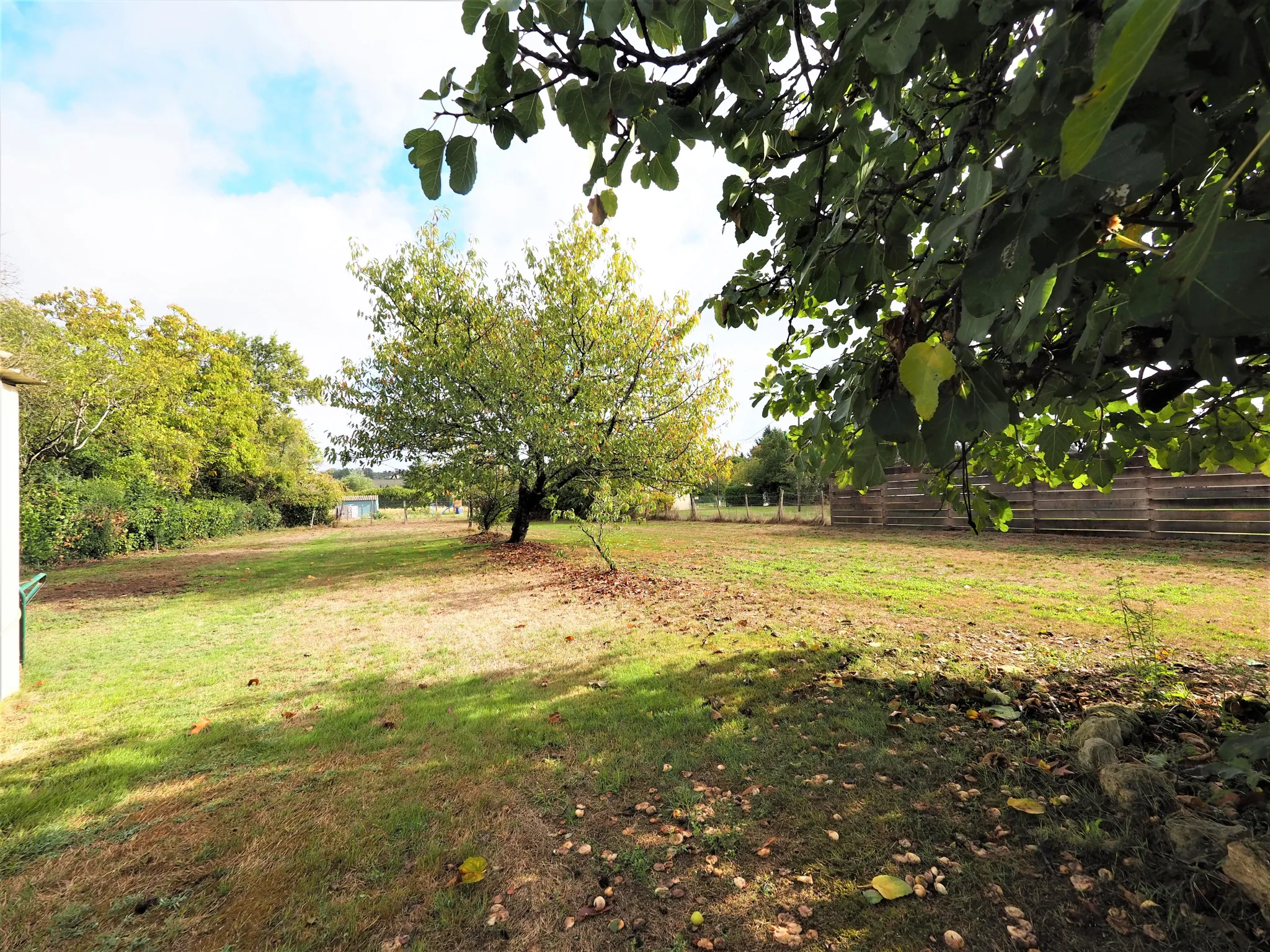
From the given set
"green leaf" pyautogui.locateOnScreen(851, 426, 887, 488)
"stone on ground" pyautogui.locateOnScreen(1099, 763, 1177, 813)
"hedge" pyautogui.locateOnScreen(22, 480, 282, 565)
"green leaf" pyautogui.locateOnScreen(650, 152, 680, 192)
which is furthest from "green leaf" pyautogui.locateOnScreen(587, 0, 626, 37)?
"hedge" pyautogui.locateOnScreen(22, 480, 282, 565)

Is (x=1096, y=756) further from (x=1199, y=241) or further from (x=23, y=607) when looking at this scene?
(x=23, y=607)

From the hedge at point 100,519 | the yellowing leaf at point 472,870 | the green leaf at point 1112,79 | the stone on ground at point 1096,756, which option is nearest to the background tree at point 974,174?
the green leaf at point 1112,79

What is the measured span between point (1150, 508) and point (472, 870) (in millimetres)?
15557

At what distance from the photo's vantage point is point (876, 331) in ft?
4.83

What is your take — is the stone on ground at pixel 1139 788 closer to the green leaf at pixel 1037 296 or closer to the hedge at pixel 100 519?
the green leaf at pixel 1037 296

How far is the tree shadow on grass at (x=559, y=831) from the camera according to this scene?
6.18ft

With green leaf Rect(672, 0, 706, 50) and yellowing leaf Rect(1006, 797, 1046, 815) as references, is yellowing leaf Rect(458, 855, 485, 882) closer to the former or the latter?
yellowing leaf Rect(1006, 797, 1046, 815)

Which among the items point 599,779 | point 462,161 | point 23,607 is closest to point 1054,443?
point 462,161

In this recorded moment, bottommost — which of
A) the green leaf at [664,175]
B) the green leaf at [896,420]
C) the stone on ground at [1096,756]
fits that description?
the stone on ground at [1096,756]

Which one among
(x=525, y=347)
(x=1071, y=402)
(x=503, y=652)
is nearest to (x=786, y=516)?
(x=525, y=347)

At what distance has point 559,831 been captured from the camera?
2.48 m

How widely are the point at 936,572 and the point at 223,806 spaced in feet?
32.2

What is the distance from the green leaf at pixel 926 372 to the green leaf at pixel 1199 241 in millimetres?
306

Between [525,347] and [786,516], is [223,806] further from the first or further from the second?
[786,516]
